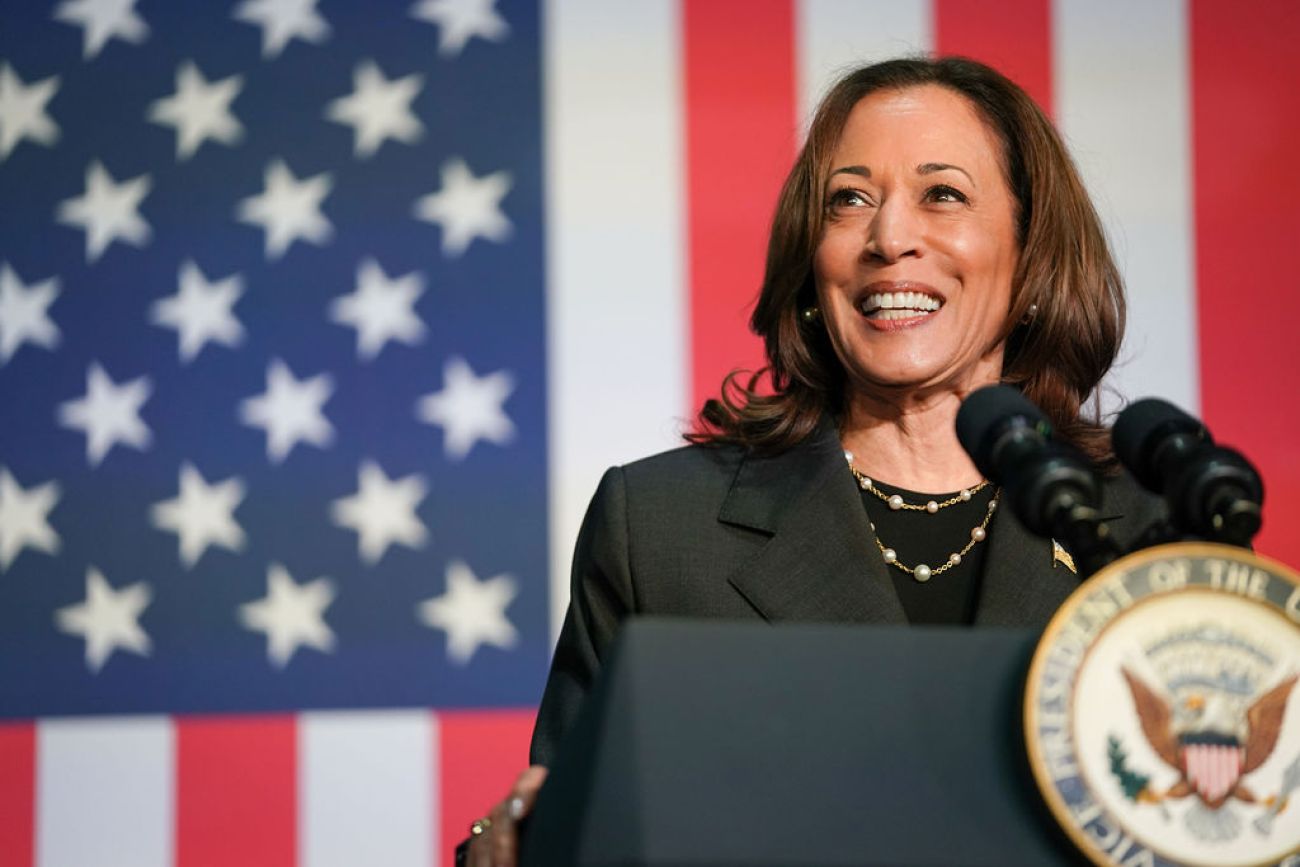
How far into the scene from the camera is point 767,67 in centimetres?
302

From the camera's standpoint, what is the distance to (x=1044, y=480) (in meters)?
0.90

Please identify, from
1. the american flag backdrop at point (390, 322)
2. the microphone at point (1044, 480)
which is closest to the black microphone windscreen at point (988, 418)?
the microphone at point (1044, 480)

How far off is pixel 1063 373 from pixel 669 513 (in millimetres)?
472

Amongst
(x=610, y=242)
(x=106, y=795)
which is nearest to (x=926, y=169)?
(x=610, y=242)

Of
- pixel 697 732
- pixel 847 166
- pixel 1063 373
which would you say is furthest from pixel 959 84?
pixel 697 732

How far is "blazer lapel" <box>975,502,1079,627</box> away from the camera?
158 centimetres

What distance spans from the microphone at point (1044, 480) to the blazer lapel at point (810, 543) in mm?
597

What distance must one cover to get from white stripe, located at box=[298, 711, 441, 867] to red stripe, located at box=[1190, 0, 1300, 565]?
145cm

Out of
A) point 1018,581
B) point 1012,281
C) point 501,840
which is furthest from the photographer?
point 1012,281

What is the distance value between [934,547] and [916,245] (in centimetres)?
30

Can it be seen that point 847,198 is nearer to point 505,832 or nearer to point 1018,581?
point 1018,581

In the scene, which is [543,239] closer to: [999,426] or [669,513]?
[669,513]

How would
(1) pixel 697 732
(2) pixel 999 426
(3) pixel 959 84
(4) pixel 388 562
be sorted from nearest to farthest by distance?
(1) pixel 697 732, (2) pixel 999 426, (3) pixel 959 84, (4) pixel 388 562

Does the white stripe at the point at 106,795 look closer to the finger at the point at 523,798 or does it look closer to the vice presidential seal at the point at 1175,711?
the finger at the point at 523,798
